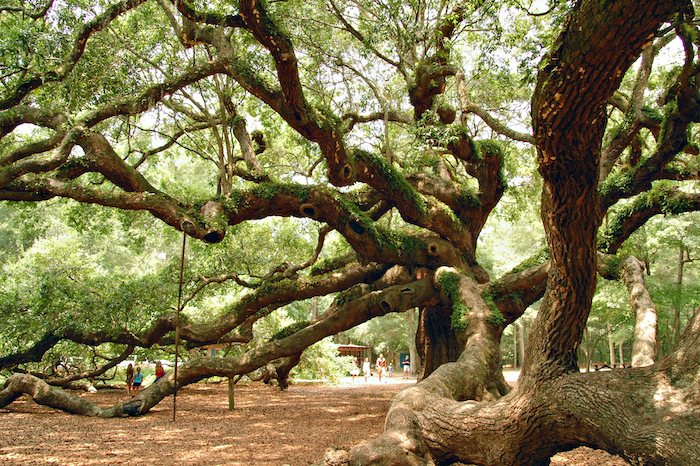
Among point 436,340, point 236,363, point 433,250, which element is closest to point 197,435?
point 236,363

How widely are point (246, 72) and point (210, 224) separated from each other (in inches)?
115

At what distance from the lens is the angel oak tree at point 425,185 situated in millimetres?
3158

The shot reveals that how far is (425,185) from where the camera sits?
1136 centimetres

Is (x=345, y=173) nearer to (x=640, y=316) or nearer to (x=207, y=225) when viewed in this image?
(x=207, y=225)

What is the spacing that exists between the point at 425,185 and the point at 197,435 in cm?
748

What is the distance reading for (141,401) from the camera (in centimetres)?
827

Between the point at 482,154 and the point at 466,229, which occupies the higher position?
the point at 482,154

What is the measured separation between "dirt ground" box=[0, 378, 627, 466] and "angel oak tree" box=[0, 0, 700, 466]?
85 centimetres

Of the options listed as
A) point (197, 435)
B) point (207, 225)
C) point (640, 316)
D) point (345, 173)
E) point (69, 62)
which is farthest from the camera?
point (345, 173)

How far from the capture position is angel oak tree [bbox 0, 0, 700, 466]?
3158mm

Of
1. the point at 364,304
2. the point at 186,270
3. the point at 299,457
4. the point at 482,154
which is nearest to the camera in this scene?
the point at 299,457

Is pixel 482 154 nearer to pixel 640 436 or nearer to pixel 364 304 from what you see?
pixel 364 304

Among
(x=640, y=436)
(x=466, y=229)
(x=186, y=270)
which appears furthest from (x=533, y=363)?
(x=186, y=270)

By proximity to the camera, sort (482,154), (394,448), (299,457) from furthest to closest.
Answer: (482,154)
(299,457)
(394,448)
